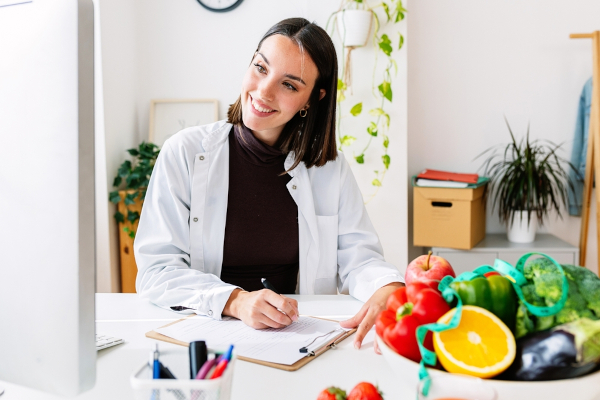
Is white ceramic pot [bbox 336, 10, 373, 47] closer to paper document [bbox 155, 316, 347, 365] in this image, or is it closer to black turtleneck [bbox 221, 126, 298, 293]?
black turtleneck [bbox 221, 126, 298, 293]

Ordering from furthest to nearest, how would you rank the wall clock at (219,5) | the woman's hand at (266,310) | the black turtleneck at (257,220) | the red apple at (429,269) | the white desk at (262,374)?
1. the wall clock at (219,5)
2. the black turtleneck at (257,220)
3. the woman's hand at (266,310)
4. the red apple at (429,269)
5. the white desk at (262,374)

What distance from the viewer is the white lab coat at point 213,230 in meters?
1.27

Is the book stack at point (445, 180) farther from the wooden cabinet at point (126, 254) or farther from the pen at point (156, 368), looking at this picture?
the pen at point (156, 368)

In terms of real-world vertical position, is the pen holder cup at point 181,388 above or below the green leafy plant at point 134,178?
below

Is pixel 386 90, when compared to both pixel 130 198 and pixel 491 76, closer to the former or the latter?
pixel 491 76

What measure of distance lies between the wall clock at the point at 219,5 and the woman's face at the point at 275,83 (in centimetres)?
185

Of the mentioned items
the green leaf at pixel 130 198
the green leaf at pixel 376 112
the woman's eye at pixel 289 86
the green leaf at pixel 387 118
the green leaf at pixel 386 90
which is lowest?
the green leaf at pixel 130 198

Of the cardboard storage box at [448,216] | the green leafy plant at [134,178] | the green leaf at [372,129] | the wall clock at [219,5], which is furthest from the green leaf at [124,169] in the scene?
the cardboard storage box at [448,216]

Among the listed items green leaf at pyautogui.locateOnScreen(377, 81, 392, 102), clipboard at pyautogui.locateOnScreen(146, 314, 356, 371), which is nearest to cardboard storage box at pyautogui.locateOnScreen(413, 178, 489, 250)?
green leaf at pyautogui.locateOnScreen(377, 81, 392, 102)

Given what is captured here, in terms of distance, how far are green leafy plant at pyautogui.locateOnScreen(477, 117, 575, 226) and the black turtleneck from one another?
1.74 metres

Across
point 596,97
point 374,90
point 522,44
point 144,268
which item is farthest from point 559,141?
point 144,268

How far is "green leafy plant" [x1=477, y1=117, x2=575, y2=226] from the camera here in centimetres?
287

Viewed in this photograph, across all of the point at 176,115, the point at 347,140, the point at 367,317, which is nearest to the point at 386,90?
the point at 347,140

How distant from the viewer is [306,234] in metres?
1.60
